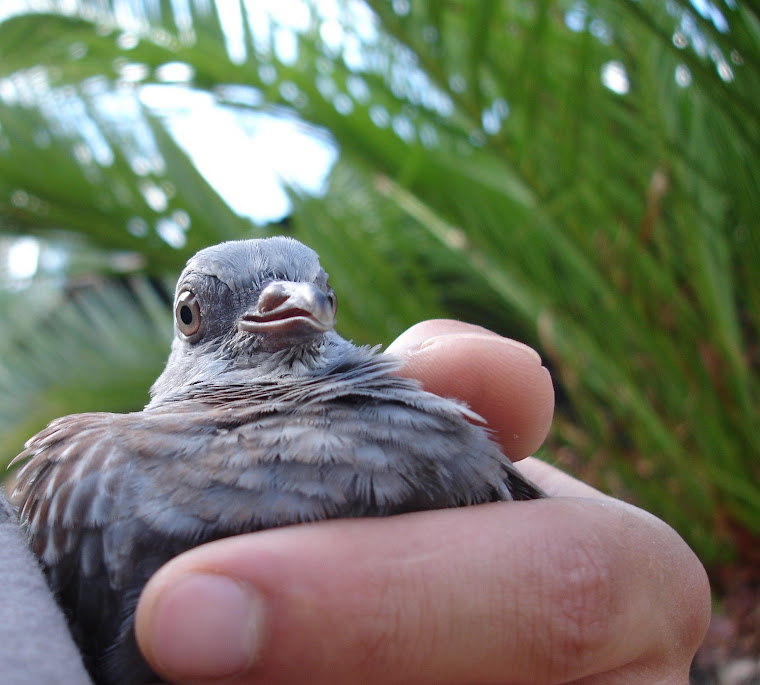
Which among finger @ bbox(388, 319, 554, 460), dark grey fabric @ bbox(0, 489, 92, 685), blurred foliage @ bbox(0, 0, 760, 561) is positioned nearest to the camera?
dark grey fabric @ bbox(0, 489, 92, 685)

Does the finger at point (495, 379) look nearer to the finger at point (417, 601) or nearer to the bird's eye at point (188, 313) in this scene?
the finger at point (417, 601)

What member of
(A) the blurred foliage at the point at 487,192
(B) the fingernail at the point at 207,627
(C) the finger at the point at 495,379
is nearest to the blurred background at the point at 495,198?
(A) the blurred foliage at the point at 487,192

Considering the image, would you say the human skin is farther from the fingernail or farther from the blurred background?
the blurred background

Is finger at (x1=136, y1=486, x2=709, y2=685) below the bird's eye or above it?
below

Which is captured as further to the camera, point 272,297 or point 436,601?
point 272,297

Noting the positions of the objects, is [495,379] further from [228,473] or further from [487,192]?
[487,192]

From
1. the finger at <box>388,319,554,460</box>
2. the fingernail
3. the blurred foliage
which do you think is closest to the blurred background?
the blurred foliage

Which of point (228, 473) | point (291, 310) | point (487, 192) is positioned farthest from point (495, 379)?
point (487, 192)
